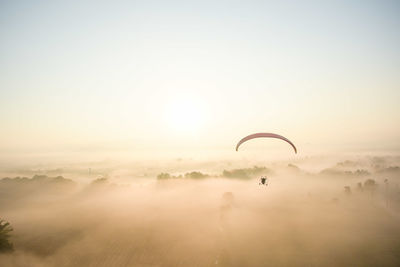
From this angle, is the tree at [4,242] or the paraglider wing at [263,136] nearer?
the paraglider wing at [263,136]

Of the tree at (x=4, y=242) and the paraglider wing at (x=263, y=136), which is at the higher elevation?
the paraglider wing at (x=263, y=136)

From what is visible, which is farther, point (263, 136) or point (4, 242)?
point (4, 242)

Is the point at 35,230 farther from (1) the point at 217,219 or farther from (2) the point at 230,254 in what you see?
(1) the point at 217,219

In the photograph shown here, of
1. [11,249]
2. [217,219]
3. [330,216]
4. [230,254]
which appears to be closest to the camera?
[11,249]

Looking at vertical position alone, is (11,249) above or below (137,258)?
above

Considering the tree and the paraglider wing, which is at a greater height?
the paraglider wing

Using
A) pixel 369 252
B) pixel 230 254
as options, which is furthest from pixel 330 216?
pixel 230 254

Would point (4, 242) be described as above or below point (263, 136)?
below

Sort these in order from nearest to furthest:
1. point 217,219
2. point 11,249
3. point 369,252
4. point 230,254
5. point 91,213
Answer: point 11,249 → point 230,254 → point 369,252 → point 91,213 → point 217,219

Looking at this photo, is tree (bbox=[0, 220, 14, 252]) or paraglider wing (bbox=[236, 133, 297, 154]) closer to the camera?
paraglider wing (bbox=[236, 133, 297, 154])

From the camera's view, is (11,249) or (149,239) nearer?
(11,249)
